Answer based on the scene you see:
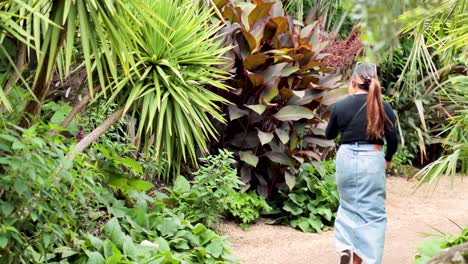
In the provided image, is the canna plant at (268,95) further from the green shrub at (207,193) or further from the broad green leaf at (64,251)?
the broad green leaf at (64,251)

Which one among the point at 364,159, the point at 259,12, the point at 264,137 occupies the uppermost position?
the point at 259,12

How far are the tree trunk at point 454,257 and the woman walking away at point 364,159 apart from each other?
2979 millimetres

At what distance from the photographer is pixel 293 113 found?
7.86m

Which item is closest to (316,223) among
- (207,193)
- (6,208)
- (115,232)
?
(207,193)

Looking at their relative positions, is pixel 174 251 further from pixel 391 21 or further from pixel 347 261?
pixel 391 21

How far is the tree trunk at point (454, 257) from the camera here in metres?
2.58

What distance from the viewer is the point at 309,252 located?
6809mm

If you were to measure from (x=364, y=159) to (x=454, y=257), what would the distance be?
A: 3.07 m

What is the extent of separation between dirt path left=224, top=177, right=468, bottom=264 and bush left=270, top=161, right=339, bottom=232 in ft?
0.51

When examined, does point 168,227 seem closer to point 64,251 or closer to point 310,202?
point 64,251

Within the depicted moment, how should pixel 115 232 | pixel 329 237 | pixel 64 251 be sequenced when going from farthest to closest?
pixel 329 237
pixel 115 232
pixel 64 251

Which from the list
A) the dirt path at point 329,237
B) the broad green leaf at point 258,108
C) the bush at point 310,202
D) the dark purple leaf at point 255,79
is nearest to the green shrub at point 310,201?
the bush at point 310,202

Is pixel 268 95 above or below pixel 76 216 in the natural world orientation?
above

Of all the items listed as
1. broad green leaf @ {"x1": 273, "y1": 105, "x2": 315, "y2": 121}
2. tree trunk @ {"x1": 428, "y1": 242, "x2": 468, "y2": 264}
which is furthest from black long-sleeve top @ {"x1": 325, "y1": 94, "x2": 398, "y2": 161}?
tree trunk @ {"x1": 428, "y1": 242, "x2": 468, "y2": 264}
